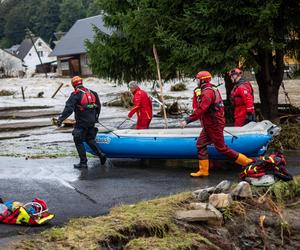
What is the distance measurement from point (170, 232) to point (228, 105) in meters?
9.68

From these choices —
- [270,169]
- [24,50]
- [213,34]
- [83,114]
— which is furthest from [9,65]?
[270,169]

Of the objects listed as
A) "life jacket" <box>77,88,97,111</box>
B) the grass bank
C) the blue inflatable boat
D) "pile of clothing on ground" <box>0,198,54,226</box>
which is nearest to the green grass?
the grass bank

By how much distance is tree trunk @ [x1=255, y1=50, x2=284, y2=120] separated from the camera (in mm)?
14734

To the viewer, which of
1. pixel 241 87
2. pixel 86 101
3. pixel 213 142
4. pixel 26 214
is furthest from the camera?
pixel 241 87

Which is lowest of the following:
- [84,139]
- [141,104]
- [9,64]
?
[84,139]

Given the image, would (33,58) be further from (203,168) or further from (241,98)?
(203,168)

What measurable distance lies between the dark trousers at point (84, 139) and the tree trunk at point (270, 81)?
583 cm

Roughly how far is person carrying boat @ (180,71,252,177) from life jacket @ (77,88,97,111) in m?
2.16

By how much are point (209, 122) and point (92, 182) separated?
2.51m

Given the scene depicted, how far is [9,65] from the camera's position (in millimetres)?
87312

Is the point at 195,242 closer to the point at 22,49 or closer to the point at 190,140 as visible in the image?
the point at 190,140

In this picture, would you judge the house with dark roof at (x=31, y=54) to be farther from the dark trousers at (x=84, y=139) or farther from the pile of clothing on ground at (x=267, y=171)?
the pile of clothing on ground at (x=267, y=171)

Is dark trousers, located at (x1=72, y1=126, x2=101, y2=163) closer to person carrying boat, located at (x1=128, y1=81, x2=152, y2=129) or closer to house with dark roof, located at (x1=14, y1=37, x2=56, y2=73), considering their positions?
person carrying boat, located at (x1=128, y1=81, x2=152, y2=129)

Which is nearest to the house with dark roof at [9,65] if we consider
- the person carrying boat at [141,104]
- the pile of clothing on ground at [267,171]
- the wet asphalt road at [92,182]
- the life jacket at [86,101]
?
the person carrying boat at [141,104]
